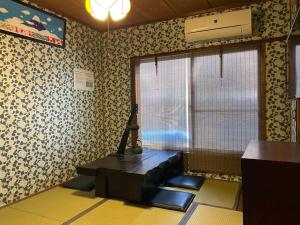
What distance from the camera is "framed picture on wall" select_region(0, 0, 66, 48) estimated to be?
8.59 feet

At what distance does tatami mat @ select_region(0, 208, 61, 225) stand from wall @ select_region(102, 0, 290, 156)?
1885mm

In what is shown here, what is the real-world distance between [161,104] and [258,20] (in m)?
1.76

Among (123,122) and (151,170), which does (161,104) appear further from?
(151,170)

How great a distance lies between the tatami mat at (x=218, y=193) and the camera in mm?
2584

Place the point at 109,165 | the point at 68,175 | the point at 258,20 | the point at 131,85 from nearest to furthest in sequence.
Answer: the point at 109,165 → the point at 258,20 → the point at 68,175 → the point at 131,85

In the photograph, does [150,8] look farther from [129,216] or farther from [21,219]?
[21,219]

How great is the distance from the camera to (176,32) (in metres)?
3.57

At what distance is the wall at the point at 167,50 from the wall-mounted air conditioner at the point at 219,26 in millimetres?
164

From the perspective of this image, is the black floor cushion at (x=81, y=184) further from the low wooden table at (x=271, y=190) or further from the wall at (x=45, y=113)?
the low wooden table at (x=271, y=190)

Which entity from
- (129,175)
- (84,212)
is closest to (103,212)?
(84,212)

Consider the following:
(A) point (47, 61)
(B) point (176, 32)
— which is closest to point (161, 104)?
(B) point (176, 32)

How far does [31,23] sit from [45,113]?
3.71 feet

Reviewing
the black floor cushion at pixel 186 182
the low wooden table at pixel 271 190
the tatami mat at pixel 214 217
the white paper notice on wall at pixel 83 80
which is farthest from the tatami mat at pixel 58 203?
the low wooden table at pixel 271 190

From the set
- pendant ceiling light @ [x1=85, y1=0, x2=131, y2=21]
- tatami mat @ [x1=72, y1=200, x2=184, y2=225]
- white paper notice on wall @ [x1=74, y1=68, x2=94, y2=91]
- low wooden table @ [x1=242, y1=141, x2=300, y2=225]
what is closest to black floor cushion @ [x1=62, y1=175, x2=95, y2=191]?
tatami mat @ [x1=72, y1=200, x2=184, y2=225]
